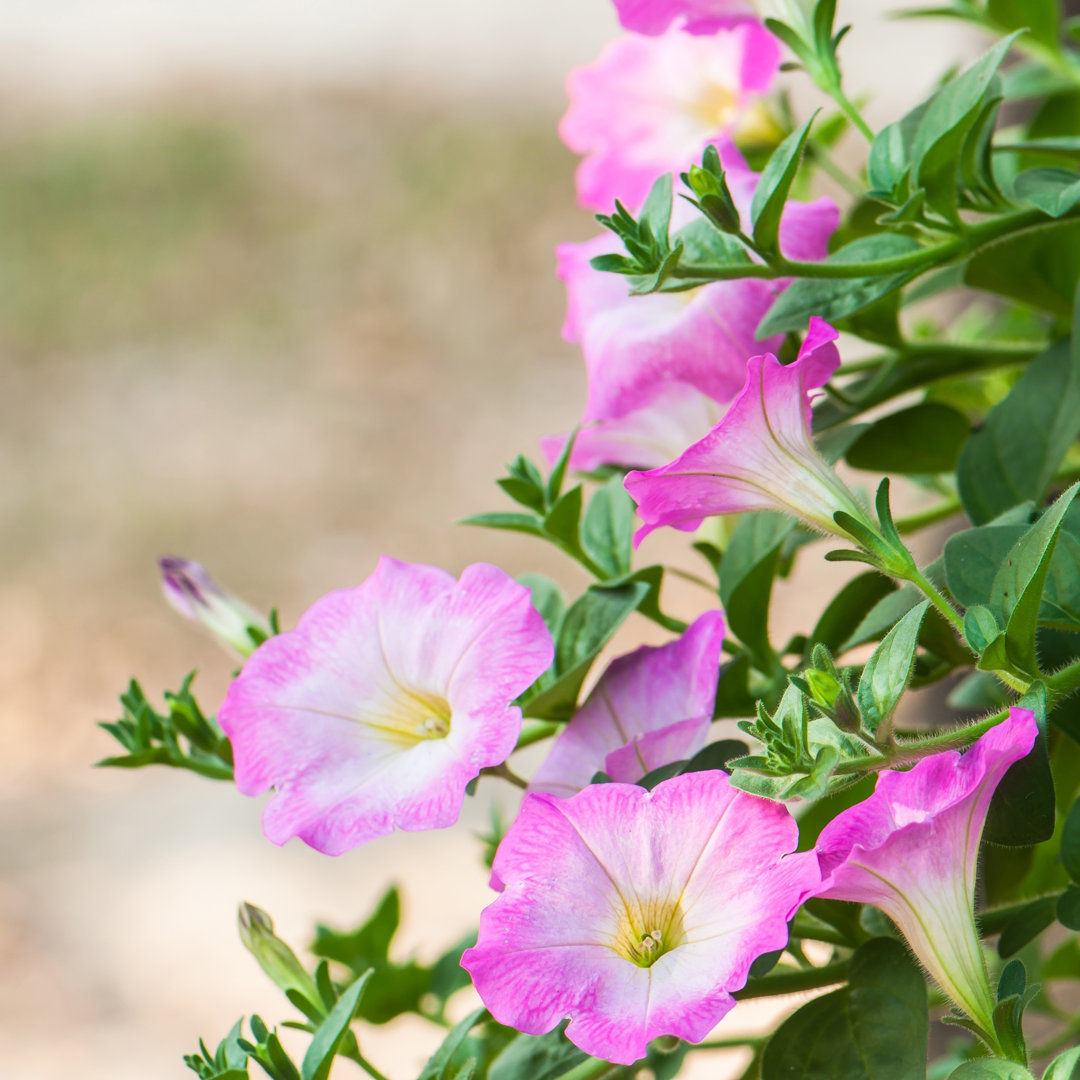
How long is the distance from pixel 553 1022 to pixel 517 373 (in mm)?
2417

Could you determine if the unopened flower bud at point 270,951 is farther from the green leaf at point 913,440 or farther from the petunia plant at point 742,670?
the green leaf at point 913,440

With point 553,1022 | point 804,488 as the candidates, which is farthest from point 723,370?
point 553,1022

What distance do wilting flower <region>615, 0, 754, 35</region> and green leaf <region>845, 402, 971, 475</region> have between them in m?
0.13

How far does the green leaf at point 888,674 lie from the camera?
241 mm

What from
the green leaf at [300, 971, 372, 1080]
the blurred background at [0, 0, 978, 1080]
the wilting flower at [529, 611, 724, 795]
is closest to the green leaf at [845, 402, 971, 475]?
the wilting flower at [529, 611, 724, 795]

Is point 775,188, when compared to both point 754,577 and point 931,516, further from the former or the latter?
point 931,516

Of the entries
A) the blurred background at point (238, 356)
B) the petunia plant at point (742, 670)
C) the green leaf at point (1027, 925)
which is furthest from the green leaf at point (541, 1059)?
the blurred background at point (238, 356)

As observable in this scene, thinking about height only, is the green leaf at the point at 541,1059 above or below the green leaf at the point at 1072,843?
below

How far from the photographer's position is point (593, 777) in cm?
30

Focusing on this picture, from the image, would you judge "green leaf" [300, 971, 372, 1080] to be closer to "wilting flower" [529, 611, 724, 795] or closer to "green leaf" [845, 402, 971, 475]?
"wilting flower" [529, 611, 724, 795]

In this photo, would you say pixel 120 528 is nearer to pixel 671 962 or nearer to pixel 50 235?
pixel 50 235

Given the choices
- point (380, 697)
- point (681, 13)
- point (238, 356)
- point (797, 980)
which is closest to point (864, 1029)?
point (797, 980)

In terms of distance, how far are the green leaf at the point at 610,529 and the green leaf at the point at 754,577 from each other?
29 millimetres

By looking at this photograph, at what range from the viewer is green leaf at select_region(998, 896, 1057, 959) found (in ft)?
1.03
